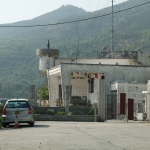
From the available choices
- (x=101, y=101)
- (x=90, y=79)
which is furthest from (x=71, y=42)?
(x=101, y=101)

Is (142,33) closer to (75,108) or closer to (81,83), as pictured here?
(81,83)

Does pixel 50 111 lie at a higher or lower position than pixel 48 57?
lower

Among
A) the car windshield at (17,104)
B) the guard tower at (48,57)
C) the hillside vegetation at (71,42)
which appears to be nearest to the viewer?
the car windshield at (17,104)

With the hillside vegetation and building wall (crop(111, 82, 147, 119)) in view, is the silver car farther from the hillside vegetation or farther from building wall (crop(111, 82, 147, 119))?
the hillside vegetation

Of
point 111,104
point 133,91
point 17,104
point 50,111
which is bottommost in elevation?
point 50,111

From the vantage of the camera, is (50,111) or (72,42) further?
(72,42)

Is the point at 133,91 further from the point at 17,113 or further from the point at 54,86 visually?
the point at 17,113

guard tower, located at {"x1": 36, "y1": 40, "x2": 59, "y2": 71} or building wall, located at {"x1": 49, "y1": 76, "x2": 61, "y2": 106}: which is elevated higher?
guard tower, located at {"x1": 36, "y1": 40, "x2": 59, "y2": 71}

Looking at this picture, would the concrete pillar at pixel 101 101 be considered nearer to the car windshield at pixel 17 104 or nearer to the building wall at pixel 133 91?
the building wall at pixel 133 91

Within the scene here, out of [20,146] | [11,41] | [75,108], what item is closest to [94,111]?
[75,108]

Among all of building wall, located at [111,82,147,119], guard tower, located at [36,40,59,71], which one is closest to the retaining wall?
building wall, located at [111,82,147,119]

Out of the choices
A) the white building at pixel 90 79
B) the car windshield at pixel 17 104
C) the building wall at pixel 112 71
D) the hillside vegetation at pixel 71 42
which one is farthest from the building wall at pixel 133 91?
the hillside vegetation at pixel 71 42

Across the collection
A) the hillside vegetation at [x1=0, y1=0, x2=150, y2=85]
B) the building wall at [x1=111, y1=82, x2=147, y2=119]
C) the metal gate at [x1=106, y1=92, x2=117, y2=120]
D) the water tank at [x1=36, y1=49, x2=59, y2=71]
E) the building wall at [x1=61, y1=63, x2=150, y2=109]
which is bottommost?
the metal gate at [x1=106, y1=92, x2=117, y2=120]

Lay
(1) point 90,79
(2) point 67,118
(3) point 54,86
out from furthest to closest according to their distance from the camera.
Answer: (3) point 54,86
(1) point 90,79
(2) point 67,118
